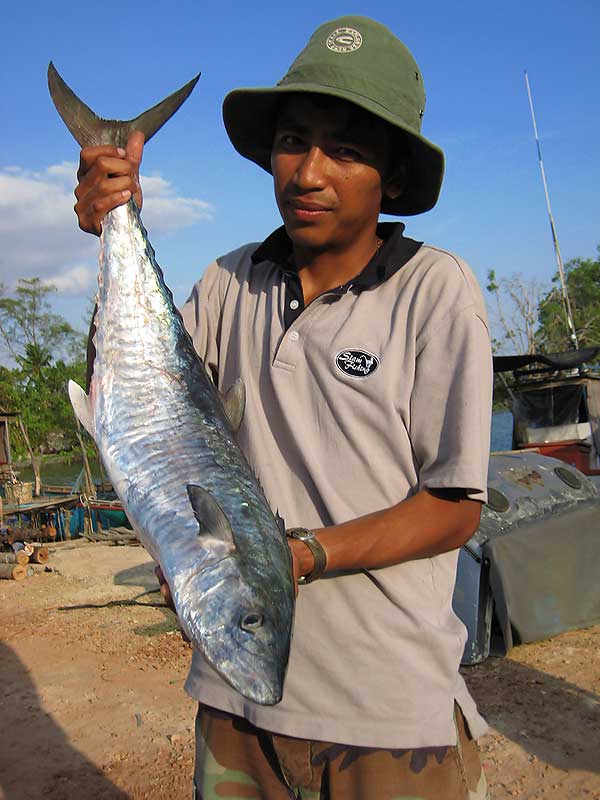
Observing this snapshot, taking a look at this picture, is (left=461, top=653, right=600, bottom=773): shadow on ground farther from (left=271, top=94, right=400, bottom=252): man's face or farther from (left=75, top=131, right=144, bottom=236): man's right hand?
(left=75, top=131, right=144, bottom=236): man's right hand

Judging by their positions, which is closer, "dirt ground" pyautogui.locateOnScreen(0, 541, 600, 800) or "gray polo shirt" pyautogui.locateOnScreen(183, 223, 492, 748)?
"gray polo shirt" pyautogui.locateOnScreen(183, 223, 492, 748)

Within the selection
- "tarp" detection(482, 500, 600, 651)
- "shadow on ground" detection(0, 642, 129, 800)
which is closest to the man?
"shadow on ground" detection(0, 642, 129, 800)

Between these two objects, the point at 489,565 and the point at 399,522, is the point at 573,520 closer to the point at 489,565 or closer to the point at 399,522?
the point at 489,565

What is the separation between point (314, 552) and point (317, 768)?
571 mm

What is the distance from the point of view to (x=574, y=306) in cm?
5625

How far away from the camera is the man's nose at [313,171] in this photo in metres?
1.89

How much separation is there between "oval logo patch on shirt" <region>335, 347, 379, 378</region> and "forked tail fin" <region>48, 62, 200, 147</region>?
0.85 meters

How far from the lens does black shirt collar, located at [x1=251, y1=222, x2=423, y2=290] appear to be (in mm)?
1936

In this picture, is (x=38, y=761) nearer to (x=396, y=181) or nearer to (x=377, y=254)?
(x=377, y=254)

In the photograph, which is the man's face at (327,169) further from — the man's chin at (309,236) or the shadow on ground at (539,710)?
the shadow on ground at (539,710)

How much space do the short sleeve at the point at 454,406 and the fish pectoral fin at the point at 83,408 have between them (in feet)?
2.78

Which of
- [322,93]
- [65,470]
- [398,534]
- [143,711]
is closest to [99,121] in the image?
[322,93]

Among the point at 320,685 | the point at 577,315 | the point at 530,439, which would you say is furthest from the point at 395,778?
the point at 577,315

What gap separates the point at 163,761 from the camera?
5219mm
